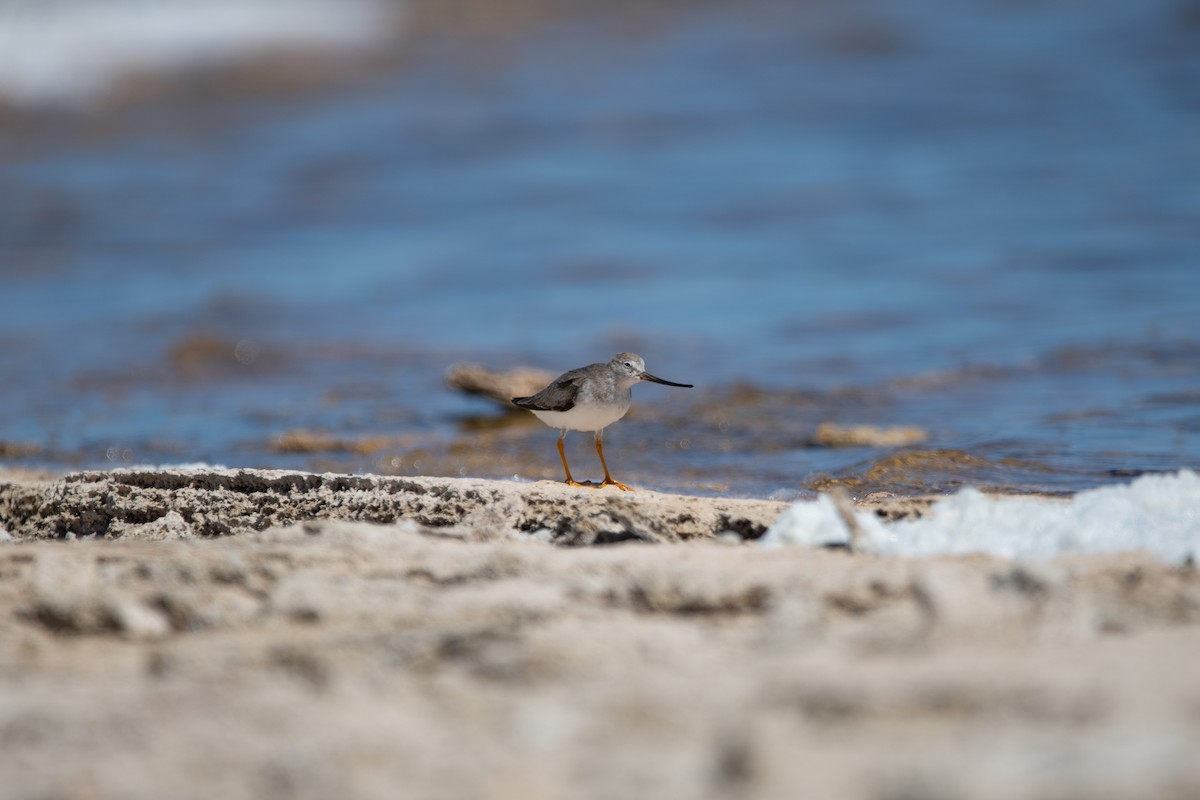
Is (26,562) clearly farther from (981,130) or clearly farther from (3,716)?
(981,130)

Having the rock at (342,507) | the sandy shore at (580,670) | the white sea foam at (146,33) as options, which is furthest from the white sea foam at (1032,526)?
the white sea foam at (146,33)

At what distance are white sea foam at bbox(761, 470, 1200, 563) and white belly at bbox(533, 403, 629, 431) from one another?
1.43 meters

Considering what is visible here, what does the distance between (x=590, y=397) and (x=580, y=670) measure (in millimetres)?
2532

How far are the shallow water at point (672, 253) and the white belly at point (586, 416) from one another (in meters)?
0.95

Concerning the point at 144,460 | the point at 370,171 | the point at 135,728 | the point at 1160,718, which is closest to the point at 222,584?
the point at 135,728

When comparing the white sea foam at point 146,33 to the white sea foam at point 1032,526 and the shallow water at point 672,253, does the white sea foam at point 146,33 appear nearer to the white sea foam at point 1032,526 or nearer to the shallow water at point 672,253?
the shallow water at point 672,253

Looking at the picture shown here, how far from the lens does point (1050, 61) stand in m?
20.0

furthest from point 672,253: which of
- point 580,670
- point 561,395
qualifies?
point 580,670

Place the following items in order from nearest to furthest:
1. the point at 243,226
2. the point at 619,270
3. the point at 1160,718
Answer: the point at 1160,718 → the point at 619,270 → the point at 243,226

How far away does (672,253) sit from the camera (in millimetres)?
13656

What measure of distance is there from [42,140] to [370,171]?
6.27 m

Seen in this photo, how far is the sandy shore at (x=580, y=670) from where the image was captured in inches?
87.5

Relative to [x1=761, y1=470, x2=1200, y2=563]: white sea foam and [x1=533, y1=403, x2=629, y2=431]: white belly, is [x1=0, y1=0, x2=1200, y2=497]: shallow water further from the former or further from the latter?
[x1=761, y1=470, x2=1200, y2=563]: white sea foam

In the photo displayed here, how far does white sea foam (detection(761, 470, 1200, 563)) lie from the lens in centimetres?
357
